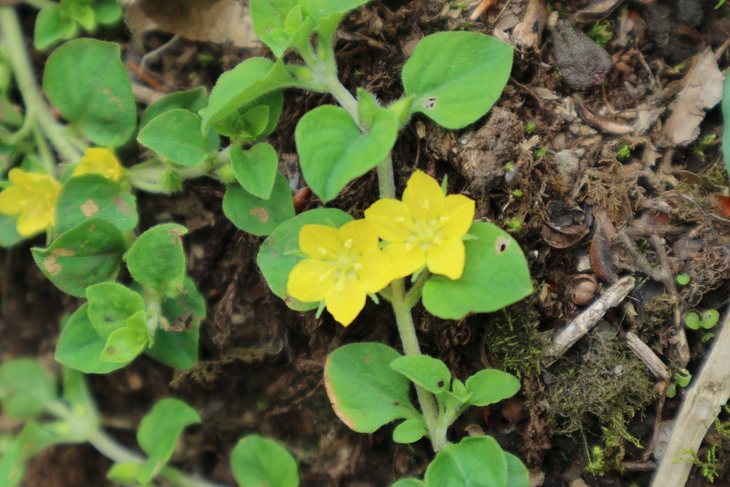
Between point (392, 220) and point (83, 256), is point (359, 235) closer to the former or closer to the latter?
point (392, 220)

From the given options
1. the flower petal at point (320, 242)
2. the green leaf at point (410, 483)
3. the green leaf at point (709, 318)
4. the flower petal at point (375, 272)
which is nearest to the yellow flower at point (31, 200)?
the flower petal at point (320, 242)

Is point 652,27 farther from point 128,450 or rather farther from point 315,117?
point 128,450

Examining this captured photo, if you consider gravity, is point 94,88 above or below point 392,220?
above

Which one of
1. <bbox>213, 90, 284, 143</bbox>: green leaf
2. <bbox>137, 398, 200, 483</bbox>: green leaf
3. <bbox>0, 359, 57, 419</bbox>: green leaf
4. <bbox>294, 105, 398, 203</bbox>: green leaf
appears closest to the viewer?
<bbox>294, 105, 398, 203</bbox>: green leaf

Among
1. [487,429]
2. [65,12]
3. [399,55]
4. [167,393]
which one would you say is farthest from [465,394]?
[65,12]

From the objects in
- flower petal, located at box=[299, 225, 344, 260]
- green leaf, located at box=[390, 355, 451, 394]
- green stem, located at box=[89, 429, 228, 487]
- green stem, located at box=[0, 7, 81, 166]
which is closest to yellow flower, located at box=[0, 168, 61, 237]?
green stem, located at box=[0, 7, 81, 166]

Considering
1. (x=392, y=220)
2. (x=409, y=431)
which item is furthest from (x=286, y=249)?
(x=409, y=431)

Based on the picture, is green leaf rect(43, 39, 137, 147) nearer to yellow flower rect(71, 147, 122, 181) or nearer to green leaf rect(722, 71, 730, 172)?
yellow flower rect(71, 147, 122, 181)
